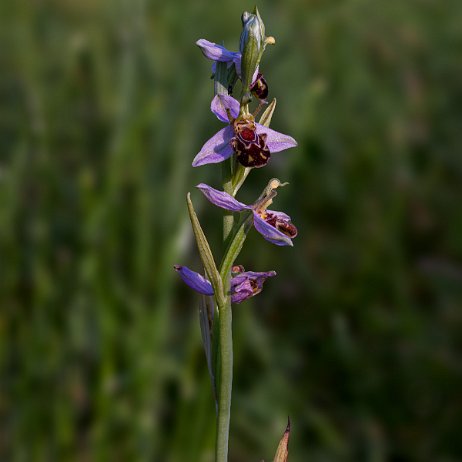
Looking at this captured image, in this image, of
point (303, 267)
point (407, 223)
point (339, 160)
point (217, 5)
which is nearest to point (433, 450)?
point (303, 267)

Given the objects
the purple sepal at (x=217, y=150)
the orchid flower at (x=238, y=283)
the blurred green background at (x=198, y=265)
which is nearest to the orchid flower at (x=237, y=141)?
the purple sepal at (x=217, y=150)

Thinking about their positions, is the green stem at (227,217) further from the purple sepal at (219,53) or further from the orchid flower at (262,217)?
the purple sepal at (219,53)

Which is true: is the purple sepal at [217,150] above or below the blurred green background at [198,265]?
above

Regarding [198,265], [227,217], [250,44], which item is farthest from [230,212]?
[198,265]

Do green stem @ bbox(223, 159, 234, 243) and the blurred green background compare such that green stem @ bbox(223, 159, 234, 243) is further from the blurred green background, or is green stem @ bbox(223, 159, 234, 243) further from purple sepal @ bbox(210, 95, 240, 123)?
the blurred green background

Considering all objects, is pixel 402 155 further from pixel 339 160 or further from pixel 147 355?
pixel 147 355

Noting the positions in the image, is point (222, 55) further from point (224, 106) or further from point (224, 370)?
point (224, 370)
